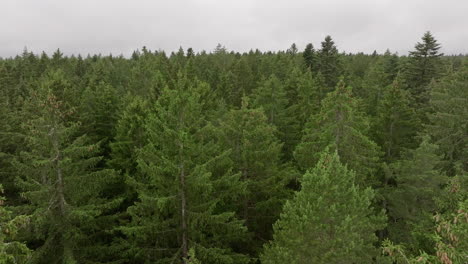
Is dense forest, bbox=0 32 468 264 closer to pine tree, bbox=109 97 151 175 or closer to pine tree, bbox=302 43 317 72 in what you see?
pine tree, bbox=109 97 151 175

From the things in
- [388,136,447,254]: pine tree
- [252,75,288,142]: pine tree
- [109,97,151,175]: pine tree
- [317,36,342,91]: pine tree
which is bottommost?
[388,136,447,254]: pine tree

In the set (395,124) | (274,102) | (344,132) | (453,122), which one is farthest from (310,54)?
(344,132)

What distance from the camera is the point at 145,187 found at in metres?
18.0

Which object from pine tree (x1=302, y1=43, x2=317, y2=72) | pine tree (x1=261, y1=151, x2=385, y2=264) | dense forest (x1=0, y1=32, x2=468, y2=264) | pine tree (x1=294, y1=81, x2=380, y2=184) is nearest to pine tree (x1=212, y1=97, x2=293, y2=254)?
dense forest (x1=0, y1=32, x2=468, y2=264)

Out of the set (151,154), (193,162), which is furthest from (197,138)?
(151,154)

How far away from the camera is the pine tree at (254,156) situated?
62.6ft

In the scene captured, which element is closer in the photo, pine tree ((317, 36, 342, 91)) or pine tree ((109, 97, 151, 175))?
pine tree ((109, 97, 151, 175))

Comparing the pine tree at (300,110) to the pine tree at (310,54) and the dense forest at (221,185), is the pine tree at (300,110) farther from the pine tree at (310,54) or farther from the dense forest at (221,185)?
the pine tree at (310,54)

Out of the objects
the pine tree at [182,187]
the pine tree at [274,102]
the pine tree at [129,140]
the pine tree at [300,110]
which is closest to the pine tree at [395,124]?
the pine tree at [300,110]

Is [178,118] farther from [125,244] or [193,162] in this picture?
[125,244]

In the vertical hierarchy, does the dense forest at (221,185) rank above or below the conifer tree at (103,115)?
below

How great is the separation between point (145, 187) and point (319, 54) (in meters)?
32.1

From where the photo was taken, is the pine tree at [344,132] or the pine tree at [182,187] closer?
the pine tree at [182,187]

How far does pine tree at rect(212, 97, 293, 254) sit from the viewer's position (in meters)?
19.1
